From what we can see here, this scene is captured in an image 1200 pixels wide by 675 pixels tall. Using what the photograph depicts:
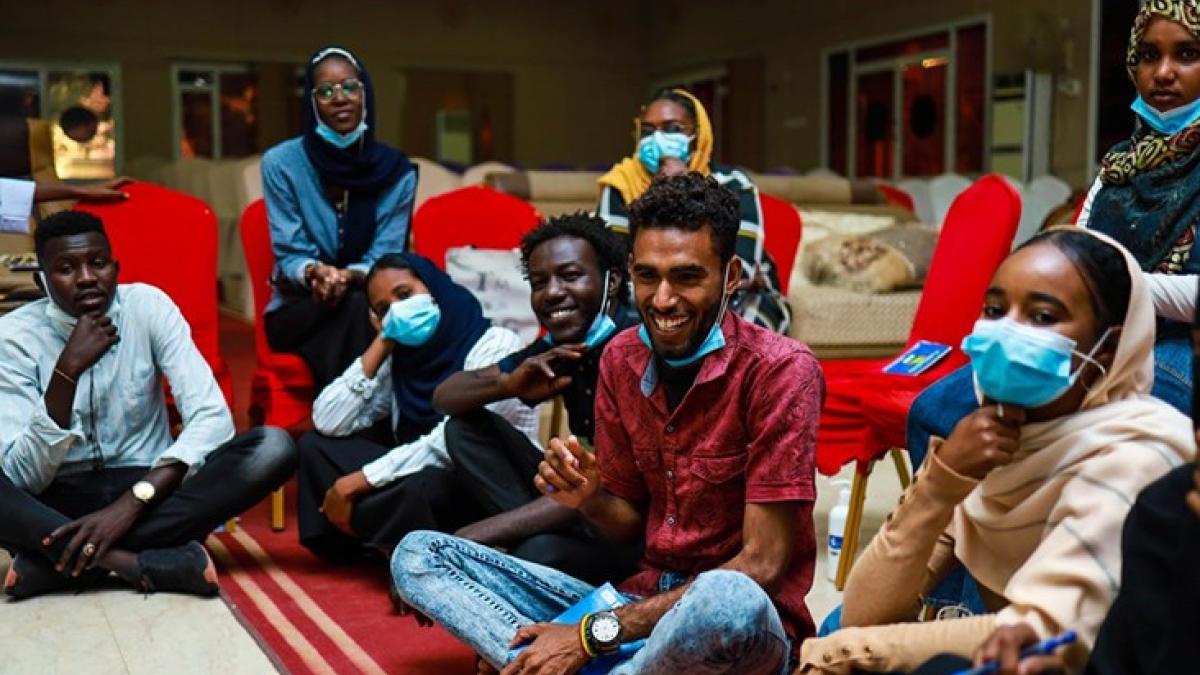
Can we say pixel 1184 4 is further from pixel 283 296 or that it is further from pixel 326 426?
pixel 283 296

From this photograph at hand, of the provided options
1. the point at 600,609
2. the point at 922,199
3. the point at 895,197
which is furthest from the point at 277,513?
the point at 922,199

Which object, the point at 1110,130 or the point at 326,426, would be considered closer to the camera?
the point at 326,426

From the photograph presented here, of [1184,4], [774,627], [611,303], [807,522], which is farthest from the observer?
[611,303]

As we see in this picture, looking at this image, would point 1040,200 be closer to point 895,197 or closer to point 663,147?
point 895,197

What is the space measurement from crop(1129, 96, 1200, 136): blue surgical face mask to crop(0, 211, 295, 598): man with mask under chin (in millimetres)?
2213

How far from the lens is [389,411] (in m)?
3.42

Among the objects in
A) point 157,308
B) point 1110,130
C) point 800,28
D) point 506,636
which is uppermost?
point 800,28

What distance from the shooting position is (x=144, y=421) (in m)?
3.30

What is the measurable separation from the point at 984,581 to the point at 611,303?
139 centimetres

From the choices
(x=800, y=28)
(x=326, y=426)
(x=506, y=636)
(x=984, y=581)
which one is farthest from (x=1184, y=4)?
(x=800, y=28)

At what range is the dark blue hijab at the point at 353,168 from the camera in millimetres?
3881

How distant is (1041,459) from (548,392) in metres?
1.38

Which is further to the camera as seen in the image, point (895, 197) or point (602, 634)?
point (895, 197)

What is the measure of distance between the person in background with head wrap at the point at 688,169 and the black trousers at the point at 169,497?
4.02ft
